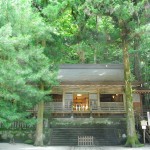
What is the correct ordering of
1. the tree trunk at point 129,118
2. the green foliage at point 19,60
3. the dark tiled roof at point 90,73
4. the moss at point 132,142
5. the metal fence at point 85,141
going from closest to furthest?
the green foliage at point 19,60 < the moss at point 132,142 < the tree trunk at point 129,118 < the metal fence at point 85,141 < the dark tiled roof at point 90,73

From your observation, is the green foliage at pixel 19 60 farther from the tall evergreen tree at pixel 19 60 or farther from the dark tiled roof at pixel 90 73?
the dark tiled roof at pixel 90 73

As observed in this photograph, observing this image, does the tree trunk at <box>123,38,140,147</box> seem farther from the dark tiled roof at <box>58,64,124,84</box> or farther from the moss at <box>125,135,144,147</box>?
the dark tiled roof at <box>58,64,124,84</box>

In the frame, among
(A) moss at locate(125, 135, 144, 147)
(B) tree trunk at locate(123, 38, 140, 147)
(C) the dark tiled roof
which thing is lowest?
(A) moss at locate(125, 135, 144, 147)

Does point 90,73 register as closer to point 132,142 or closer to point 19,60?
point 132,142

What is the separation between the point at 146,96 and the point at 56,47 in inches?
534

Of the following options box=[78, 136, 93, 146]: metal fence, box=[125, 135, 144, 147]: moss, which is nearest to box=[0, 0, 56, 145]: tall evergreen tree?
box=[78, 136, 93, 146]: metal fence

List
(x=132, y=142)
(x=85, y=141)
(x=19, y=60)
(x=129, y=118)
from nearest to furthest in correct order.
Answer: (x=19, y=60)
(x=132, y=142)
(x=129, y=118)
(x=85, y=141)

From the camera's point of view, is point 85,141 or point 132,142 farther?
point 85,141

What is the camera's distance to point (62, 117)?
68.4 ft

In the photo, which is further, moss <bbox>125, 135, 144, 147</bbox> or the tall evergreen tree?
moss <bbox>125, 135, 144, 147</bbox>

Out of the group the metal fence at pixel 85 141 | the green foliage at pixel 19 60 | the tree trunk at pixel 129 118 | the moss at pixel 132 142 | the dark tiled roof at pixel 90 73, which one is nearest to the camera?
the green foliage at pixel 19 60

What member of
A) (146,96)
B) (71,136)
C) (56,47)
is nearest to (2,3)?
(56,47)

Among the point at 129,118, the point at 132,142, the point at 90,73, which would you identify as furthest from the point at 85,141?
the point at 90,73

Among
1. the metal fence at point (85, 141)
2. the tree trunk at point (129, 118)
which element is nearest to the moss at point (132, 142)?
the tree trunk at point (129, 118)
